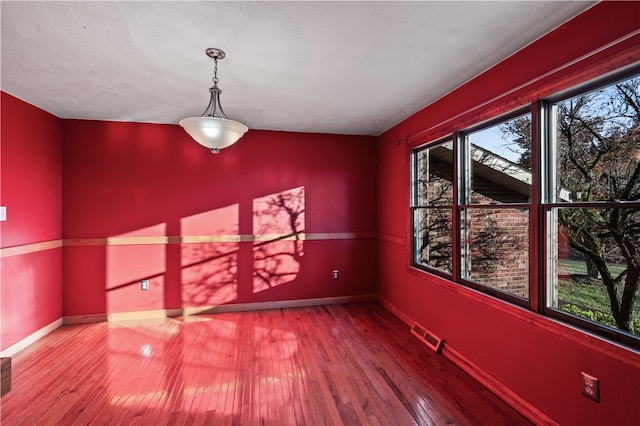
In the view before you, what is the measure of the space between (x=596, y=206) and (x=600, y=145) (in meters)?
0.37

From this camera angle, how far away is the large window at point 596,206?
1.62 metres

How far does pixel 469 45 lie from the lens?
209 centimetres

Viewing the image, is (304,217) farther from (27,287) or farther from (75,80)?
(27,287)

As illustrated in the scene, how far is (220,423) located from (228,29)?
253 centimetres

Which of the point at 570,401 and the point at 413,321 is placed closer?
the point at 570,401

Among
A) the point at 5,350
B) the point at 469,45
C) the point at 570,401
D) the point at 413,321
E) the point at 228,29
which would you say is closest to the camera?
the point at 570,401

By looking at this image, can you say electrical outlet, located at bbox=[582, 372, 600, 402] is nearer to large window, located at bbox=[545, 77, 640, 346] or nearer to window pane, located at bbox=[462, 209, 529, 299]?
large window, located at bbox=[545, 77, 640, 346]

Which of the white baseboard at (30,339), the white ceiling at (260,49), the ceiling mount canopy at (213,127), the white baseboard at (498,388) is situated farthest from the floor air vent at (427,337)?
the white baseboard at (30,339)

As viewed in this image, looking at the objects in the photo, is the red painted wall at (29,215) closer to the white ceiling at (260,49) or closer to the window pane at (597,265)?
the white ceiling at (260,49)

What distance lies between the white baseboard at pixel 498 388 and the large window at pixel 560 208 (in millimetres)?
639

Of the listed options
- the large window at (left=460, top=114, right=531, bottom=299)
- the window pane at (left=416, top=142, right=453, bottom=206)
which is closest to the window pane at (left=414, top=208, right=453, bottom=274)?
the window pane at (left=416, top=142, right=453, bottom=206)

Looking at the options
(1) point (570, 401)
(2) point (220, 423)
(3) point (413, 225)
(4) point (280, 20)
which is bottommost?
(2) point (220, 423)

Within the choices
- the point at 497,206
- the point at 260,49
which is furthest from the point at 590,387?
the point at 260,49

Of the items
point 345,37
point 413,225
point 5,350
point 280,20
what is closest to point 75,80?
point 280,20
